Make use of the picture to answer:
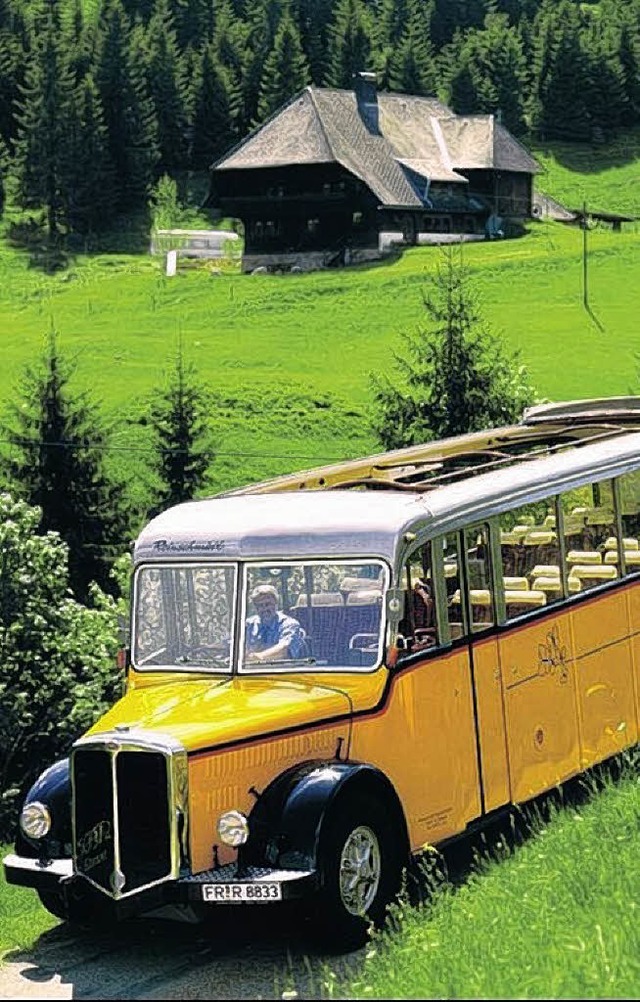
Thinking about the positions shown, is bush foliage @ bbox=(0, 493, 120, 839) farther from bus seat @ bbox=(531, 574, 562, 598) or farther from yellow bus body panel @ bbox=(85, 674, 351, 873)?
yellow bus body panel @ bbox=(85, 674, 351, 873)

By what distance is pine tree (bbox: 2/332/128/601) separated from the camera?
165ft

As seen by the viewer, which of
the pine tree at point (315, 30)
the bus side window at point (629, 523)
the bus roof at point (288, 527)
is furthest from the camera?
the pine tree at point (315, 30)

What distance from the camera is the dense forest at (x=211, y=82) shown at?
13888 cm

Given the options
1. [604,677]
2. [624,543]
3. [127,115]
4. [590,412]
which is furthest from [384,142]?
[604,677]

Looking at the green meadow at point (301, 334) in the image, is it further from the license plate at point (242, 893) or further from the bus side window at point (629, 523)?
the license plate at point (242, 893)

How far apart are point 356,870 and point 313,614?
2.17 m

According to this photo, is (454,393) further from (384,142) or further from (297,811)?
(384,142)

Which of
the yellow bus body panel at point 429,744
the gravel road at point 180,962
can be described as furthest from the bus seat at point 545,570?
the gravel road at point 180,962

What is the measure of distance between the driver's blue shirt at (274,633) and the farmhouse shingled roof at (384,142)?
317 feet

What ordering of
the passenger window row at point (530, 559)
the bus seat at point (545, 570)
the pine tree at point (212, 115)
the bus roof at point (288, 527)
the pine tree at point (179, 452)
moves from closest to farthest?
1. the bus roof at point (288, 527)
2. the passenger window row at point (530, 559)
3. the bus seat at point (545, 570)
4. the pine tree at point (179, 452)
5. the pine tree at point (212, 115)

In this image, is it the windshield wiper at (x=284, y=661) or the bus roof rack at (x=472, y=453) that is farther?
the bus roof rack at (x=472, y=453)

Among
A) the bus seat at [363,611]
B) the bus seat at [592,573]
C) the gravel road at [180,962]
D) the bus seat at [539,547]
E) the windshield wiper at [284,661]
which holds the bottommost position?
the gravel road at [180,962]

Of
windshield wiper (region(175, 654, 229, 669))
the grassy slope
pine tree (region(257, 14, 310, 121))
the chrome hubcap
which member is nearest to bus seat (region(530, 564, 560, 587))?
windshield wiper (region(175, 654, 229, 669))

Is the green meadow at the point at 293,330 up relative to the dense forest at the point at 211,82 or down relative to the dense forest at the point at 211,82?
down
